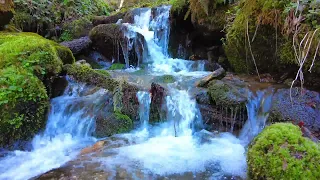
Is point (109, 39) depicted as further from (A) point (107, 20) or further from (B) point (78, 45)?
(A) point (107, 20)

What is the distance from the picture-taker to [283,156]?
9.15ft

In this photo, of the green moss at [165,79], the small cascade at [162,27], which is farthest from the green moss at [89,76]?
the small cascade at [162,27]

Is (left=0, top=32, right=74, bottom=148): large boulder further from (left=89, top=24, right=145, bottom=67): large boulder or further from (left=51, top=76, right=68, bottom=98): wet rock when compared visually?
(left=89, top=24, right=145, bottom=67): large boulder

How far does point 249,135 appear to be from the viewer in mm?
5027

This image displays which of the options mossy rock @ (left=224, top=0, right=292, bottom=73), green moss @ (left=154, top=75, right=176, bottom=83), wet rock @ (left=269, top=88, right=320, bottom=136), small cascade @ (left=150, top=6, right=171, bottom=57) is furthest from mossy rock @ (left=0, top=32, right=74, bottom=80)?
small cascade @ (left=150, top=6, right=171, bottom=57)

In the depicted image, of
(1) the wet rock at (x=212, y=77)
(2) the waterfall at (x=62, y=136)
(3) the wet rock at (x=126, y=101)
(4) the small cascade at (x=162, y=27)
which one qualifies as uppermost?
(4) the small cascade at (x=162, y=27)

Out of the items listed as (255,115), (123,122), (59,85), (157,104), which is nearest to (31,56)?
(59,85)

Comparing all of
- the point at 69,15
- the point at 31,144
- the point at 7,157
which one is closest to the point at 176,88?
the point at 31,144

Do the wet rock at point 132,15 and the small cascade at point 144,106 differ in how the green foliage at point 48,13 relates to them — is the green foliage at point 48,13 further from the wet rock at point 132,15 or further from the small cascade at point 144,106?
the small cascade at point 144,106

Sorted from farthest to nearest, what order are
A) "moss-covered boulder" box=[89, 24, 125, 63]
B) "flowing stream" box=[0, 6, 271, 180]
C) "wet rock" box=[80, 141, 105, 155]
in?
"moss-covered boulder" box=[89, 24, 125, 63] < "wet rock" box=[80, 141, 105, 155] < "flowing stream" box=[0, 6, 271, 180]

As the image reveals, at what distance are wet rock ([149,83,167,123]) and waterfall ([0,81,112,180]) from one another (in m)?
1.02

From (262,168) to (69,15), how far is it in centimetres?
1089

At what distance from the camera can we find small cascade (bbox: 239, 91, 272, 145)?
197 inches

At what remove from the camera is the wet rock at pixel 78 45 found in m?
9.23
